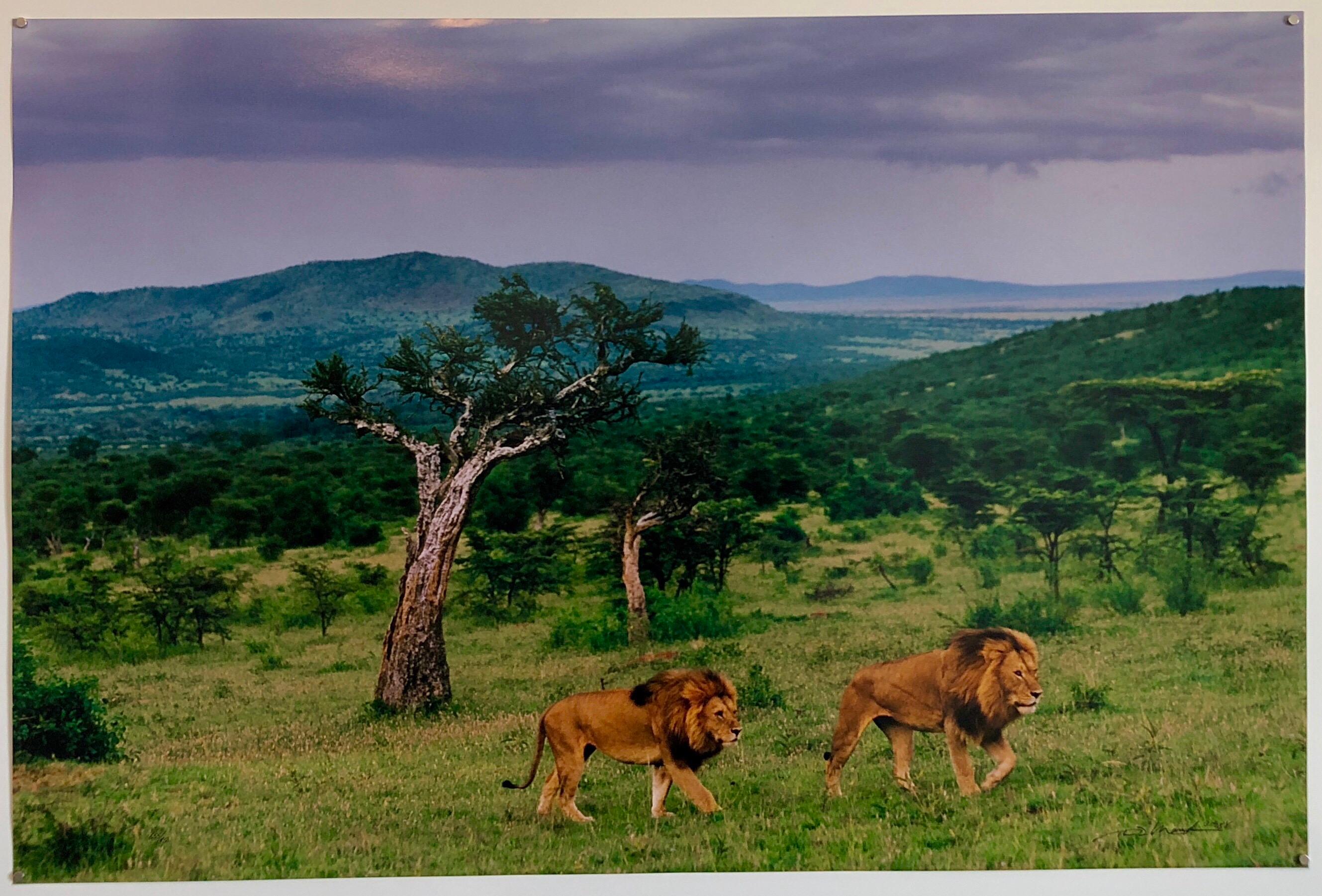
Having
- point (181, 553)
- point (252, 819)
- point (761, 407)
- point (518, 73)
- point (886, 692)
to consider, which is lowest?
point (252, 819)

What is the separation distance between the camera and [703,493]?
5375 millimetres

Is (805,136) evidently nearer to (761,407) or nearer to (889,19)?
(889,19)

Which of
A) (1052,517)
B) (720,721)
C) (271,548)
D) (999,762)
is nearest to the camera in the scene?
(720,721)

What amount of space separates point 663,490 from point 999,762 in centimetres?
199

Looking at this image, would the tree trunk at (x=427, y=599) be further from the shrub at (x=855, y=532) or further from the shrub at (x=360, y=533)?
the shrub at (x=855, y=532)

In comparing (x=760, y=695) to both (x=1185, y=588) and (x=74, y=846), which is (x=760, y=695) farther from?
(x=74, y=846)

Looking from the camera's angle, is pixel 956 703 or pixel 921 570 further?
pixel 921 570

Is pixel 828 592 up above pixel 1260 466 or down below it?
below

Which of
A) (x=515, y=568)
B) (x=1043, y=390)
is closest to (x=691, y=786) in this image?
(x=515, y=568)

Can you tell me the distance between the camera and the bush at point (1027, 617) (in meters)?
5.32

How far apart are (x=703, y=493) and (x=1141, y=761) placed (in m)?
2.38

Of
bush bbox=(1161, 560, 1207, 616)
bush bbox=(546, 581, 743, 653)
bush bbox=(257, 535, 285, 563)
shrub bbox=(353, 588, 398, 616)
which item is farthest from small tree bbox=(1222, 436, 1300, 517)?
bush bbox=(257, 535, 285, 563)

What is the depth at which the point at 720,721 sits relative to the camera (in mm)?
4891

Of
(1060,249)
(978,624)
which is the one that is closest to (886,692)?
(978,624)
